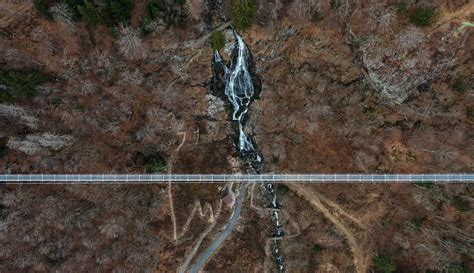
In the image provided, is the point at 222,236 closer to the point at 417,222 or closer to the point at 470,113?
the point at 417,222

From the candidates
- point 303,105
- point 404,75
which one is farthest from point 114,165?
point 404,75

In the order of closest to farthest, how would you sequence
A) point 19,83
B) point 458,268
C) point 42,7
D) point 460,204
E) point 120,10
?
point 42,7 → point 120,10 → point 19,83 → point 458,268 → point 460,204

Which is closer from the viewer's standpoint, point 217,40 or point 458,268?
point 458,268

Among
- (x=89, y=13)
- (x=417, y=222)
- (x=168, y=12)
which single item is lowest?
(x=417, y=222)

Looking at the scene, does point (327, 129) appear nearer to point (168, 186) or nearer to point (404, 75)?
point (404, 75)

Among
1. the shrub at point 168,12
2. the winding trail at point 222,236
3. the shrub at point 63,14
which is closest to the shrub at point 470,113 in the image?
the winding trail at point 222,236

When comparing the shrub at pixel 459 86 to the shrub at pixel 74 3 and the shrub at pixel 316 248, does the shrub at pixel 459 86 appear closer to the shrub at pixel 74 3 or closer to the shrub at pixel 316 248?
the shrub at pixel 316 248

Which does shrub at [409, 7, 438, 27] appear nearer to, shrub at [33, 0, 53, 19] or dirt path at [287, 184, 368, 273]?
dirt path at [287, 184, 368, 273]

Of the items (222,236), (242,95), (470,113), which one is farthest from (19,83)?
(470,113)
